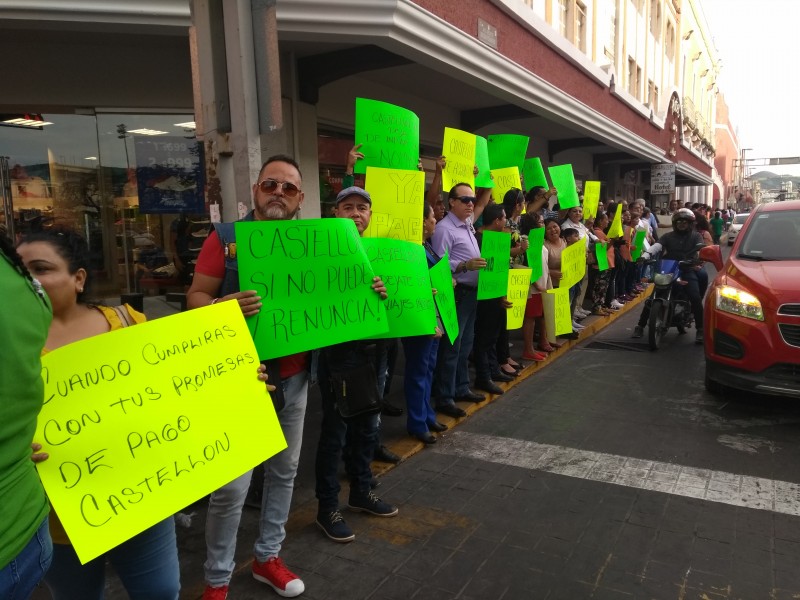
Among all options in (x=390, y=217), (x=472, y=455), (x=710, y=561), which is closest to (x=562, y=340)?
(x=472, y=455)

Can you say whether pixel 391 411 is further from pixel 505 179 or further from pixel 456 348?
pixel 505 179

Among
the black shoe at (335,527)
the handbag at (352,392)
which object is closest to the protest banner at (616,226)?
the handbag at (352,392)

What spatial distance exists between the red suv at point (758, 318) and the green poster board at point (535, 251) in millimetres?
1736

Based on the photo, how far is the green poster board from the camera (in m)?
6.32

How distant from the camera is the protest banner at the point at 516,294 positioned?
593cm

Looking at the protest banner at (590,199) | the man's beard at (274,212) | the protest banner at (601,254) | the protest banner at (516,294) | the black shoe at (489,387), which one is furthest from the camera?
the protest banner at (601,254)

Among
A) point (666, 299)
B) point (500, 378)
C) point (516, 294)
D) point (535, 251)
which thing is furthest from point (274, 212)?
point (666, 299)

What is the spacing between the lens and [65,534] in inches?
70.7

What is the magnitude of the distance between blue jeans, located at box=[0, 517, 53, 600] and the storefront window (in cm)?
543

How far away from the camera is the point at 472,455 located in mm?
4430

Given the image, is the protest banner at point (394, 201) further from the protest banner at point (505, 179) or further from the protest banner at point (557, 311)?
the protest banner at point (557, 311)

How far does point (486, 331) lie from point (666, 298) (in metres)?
3.61

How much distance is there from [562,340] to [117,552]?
707 centimetres

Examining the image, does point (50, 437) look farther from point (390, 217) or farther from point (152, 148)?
point (152, 148)
